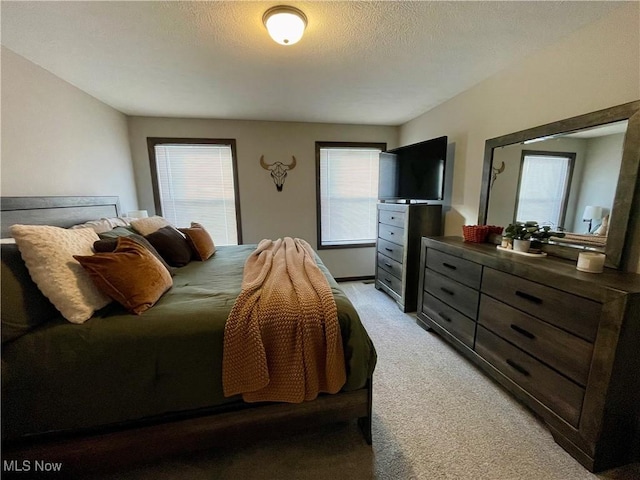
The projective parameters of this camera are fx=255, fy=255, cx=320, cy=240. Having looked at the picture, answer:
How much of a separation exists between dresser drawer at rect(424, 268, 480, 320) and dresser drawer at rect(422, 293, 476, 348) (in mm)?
48

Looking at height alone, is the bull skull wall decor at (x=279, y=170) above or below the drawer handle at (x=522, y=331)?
above

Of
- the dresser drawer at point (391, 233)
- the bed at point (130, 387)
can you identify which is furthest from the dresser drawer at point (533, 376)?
the dresser drawer at point (391, 233)

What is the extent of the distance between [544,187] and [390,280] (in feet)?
6.04

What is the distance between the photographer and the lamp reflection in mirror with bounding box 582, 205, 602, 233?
1533 mm

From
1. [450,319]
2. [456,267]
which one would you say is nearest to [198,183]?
[456,267]

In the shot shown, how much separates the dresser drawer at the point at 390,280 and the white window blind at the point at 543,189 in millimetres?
1416

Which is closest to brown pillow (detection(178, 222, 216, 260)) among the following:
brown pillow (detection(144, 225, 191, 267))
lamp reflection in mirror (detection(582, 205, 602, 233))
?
brown pillow (detection(144, 225, 191, 267))

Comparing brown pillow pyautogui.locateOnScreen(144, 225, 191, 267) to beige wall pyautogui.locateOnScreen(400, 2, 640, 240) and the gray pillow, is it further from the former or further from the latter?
beige wall pyautogui.locateOnScreen(400, 2, 640, 240)

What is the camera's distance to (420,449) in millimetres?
1363

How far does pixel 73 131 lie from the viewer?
227 cm

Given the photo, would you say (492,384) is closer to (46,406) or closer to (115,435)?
(115,435)

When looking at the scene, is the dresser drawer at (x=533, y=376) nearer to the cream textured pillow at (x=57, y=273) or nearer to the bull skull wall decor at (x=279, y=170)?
the cream textured pillow at (x=57, y=273)

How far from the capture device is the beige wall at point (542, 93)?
1.42 m

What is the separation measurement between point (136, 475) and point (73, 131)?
8.84 ft
